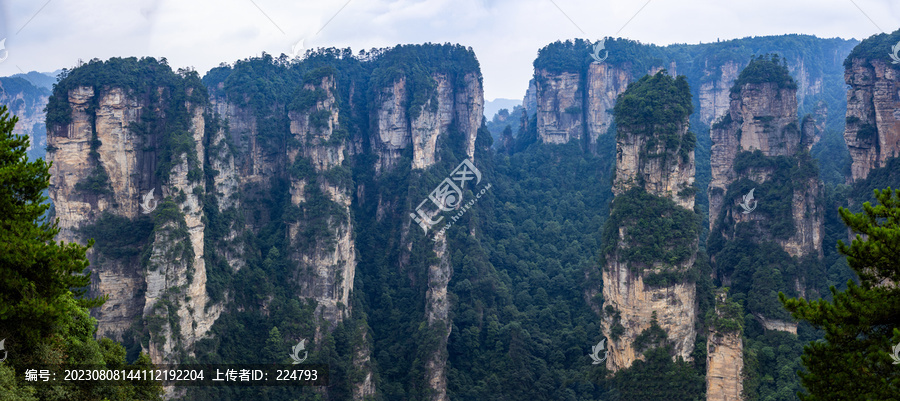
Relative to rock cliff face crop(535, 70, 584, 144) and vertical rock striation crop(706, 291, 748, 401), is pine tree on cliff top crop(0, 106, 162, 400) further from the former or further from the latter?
rock cliff face crop(535, 70, 584, 144)

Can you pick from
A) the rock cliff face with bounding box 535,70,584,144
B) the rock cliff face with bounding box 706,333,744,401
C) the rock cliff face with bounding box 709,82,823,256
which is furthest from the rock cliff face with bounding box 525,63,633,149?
the rock cliff face with bounding box 706,333,744,401

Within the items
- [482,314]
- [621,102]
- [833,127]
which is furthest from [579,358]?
[833,127]

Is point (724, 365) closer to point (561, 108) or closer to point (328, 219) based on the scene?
point (328, 219)

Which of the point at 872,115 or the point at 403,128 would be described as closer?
the point at 872,115

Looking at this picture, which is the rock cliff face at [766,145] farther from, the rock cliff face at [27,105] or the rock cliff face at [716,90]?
the rock cliff face at [27,105]

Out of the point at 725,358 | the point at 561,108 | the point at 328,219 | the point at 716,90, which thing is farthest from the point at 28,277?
the point at 716,90

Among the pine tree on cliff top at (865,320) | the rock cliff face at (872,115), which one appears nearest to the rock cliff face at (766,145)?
the rock cliff face at (872,115)
